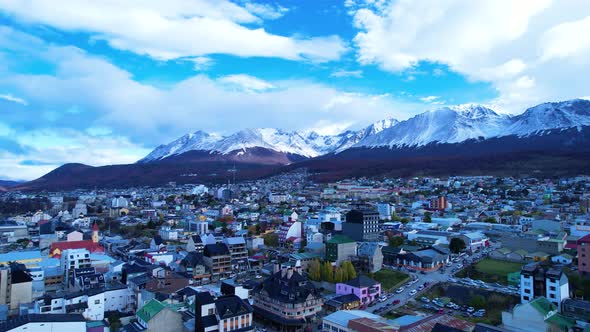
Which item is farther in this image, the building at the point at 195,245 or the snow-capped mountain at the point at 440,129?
the snow-capped mountain at the point at 440,129

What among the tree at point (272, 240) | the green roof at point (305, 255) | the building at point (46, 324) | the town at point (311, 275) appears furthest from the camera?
the tree at point (272, 240)

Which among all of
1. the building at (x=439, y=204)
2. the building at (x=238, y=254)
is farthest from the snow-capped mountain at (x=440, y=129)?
the building at (x=238, y=254)

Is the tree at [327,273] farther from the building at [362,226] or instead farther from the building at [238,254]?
the building at [362,226]

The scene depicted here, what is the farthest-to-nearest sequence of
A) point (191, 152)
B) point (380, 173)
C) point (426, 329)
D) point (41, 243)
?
point (191, 152) < point (380, 173) < point (41, 243) < point (426, 329)

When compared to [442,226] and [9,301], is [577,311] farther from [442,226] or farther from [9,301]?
[9,301]

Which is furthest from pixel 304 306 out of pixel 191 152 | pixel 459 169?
pixel 191 152

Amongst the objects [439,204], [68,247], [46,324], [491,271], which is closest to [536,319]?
[491,271]
